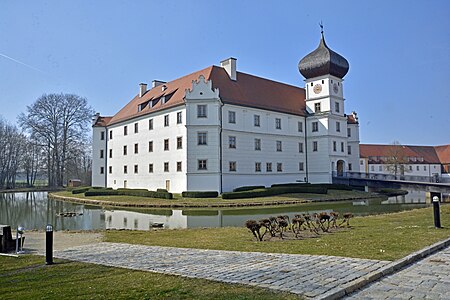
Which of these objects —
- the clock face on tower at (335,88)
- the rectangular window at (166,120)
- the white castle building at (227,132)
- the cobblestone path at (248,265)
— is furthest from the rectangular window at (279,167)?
the cobblestone path at (248,265)

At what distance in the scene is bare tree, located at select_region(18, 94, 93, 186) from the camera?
52.3m

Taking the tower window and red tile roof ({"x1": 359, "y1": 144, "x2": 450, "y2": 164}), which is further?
red tile roof ({"x1": 359, "y1": 144, "x2": 450, "y2": 164})

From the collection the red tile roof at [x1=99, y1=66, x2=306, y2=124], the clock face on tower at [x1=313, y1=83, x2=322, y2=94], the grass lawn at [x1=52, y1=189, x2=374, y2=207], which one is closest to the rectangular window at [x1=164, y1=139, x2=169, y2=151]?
the red tile roof at [x1=99, y1=66, x2=306, y2=124]

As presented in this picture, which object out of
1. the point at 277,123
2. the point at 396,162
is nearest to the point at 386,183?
the point at 277,123

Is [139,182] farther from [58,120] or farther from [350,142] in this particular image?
[350,142]

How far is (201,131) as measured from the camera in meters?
35.1

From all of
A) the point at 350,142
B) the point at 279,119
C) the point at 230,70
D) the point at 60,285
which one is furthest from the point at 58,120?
the point at 60,285

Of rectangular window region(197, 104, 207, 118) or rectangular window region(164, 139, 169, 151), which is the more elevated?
rectangular window region(197, 104, 207, 118)

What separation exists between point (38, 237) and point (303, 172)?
34.8 metres

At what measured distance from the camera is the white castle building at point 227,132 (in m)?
34.9

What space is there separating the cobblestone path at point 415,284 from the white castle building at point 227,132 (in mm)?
28300

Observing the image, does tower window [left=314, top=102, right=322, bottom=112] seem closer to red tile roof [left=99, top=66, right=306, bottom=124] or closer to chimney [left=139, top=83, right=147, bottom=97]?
red tile roof [left=99, top=66, right=306, bottom=124]

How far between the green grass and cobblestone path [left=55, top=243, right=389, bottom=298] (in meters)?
0.36

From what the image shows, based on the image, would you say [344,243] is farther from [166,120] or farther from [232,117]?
[166,120]
